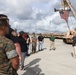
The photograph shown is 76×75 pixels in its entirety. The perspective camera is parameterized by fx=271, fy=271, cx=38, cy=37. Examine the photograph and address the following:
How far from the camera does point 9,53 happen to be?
138 inches

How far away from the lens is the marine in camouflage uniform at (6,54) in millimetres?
3512

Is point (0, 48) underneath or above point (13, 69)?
above

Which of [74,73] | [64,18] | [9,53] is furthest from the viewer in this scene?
[64,18]

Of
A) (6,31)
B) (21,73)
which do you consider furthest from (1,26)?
(21,73)

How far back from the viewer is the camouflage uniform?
351cm

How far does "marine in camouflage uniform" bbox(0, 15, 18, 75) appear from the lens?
351cm

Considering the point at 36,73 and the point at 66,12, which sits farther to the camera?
the point at 66,12

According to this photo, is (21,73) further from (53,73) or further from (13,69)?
(13,69)

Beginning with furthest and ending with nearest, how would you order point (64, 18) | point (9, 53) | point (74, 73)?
point (64, 18) < point (74, 73) < point (9, 53)

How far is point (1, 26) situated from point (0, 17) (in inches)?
6.5

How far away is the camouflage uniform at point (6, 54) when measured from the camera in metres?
3.51

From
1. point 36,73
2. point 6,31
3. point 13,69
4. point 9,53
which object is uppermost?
point 6,31

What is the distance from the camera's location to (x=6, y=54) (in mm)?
3541

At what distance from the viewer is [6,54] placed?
11.6 ft
